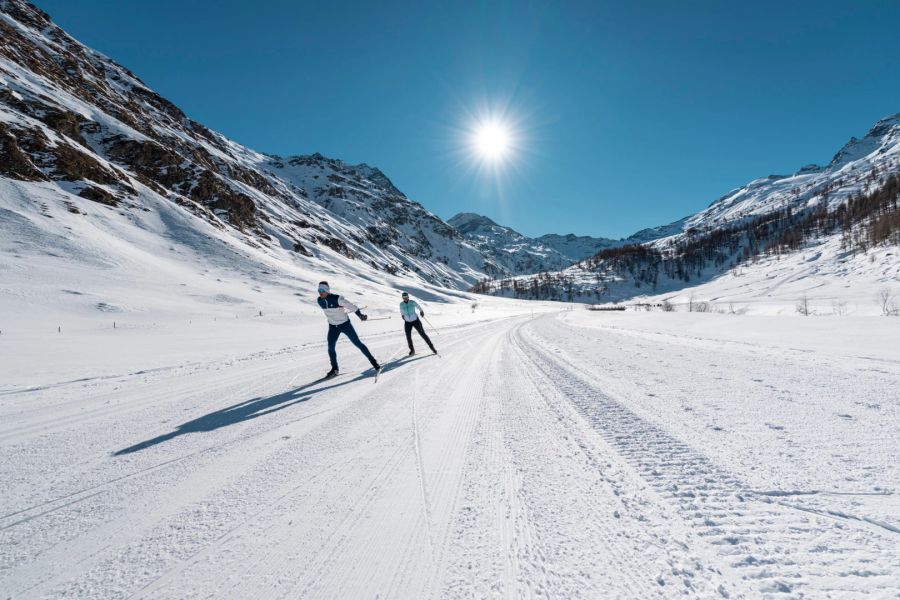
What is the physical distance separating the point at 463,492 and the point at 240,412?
372 centimetres

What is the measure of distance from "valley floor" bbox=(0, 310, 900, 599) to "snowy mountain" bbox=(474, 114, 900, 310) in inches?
2332

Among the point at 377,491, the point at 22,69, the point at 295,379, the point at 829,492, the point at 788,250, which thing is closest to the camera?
the point at 829,492

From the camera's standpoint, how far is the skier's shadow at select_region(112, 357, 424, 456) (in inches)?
154

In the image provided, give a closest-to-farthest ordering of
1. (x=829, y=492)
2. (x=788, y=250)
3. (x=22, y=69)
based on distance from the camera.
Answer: (x=829, y=492)
(x=22, y=69)
(x=788, y=250)

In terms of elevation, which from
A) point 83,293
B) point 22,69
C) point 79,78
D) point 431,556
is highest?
point 79,78

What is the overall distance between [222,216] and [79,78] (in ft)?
177

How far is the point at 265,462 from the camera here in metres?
3.28

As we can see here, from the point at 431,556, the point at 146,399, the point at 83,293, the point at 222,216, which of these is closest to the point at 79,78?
the point at 222,216

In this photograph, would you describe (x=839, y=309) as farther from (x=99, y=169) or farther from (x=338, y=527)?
(x=99, y=169)

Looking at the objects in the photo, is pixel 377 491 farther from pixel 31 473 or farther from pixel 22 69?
pixel 22 69

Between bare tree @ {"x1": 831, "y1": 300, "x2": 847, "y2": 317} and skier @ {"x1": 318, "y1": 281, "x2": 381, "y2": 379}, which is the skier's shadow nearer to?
skier @ {"x1": 318, "y1": 281, "x2": 381, "y2": 379}

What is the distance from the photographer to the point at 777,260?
105312mm

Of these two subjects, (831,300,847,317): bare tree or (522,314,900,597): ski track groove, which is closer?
(522,314,900,597): ski track groove

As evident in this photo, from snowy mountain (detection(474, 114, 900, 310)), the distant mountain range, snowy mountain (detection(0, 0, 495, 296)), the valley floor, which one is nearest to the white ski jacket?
the valley floor
